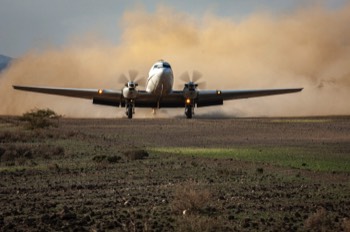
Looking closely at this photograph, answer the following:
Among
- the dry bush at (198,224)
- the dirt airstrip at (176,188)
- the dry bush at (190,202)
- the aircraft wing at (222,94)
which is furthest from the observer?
the aircraft wing at (222,94)

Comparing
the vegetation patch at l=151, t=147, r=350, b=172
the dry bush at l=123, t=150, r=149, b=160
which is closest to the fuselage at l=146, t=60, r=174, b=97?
the vegetation patch at l=151, t=147, r=350, b=172

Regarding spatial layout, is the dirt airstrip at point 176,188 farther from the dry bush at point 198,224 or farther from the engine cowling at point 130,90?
the engine cowling at point 130,90

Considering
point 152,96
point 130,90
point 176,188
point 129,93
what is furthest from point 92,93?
point 176,188

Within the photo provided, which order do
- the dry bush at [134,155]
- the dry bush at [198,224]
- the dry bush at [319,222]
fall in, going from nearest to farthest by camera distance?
the dry bush at [198,224] < the dry bush at [319,222] < the dry bush at [134,155]

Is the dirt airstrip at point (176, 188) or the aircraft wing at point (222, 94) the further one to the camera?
the aircraft wing at point (222, 94)

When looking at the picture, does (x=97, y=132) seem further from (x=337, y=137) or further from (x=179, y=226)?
(x=179, y=226)

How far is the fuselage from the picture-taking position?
59.0 m

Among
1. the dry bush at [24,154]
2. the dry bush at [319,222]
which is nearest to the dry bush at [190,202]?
the dry bush at [319,222]

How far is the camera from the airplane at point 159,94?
60.0 m

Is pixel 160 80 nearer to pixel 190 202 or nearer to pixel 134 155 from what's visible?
pixel 134 155

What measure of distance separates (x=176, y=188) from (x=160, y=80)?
40.1 m

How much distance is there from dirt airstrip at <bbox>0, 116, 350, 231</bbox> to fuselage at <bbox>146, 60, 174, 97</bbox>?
19.1m

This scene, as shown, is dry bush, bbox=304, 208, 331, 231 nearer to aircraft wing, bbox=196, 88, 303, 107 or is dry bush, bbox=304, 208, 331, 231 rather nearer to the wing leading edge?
the wing leading edge

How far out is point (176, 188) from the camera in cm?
1911
